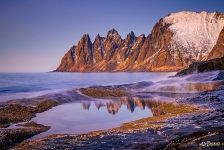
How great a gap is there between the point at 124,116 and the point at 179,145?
1494cm

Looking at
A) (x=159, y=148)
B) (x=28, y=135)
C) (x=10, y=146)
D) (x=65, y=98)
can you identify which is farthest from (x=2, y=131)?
(x=65, y=98)

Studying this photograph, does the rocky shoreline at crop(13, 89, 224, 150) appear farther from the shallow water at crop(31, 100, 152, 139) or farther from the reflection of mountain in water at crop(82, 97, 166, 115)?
the reflection of mountain in water at crop(82, 97, 166, 115)

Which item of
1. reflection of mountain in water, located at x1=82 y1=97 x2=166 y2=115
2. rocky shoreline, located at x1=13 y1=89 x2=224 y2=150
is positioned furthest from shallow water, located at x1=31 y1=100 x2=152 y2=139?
rocky shoreline, located at x1=13 y1=89 x2=224 y2=150

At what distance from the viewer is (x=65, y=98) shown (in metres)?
43.7

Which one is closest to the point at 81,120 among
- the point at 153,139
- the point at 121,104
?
the point at 153,139

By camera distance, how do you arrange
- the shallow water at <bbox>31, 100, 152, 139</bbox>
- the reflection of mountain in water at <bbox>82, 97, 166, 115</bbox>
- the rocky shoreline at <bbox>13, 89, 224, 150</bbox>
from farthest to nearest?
the reflection of mountain in water at <bbox>82, 97, 166, 115</bbox> → the shallow water at <bbox>31, 100, 152, 139</bbox> → the rocky shoreline at <bbox>13, 89, 224, 150</bbox>

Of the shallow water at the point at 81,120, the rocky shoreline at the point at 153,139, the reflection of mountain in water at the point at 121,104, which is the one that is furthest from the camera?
the reflection of mountain in water at the point at 121,104

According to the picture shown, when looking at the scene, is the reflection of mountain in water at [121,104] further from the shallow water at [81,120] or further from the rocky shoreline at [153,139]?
the rocky shoreline at [153,139]

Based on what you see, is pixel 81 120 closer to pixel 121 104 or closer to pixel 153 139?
pixel 153 139

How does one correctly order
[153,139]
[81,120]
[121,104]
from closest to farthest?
[153,139]
[81,120]
[121,104]

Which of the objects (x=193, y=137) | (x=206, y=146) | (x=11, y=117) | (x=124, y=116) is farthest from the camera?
(x=124, y=116)

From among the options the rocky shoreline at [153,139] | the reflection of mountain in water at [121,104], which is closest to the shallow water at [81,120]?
the reflection of mountain in water at [121,104]

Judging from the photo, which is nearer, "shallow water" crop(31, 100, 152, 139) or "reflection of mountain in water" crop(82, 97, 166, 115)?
"shallow water" crop(31, 100, 152, 139)

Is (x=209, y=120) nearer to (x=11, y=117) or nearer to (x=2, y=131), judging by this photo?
(x=2, y=131)
